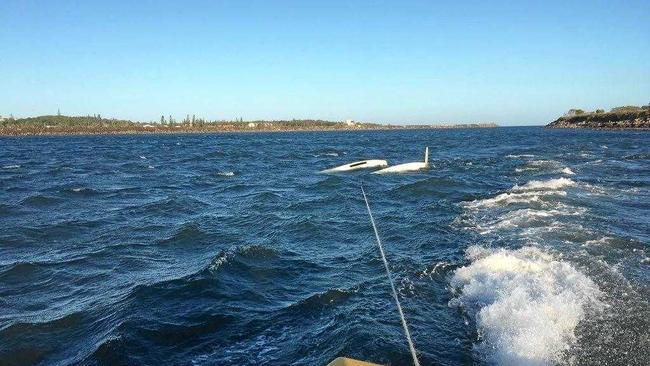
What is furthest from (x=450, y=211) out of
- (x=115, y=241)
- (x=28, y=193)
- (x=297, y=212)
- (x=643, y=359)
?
(x=28, y=193)

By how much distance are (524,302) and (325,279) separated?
4637mm

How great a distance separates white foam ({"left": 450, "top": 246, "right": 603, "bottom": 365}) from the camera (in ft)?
22.3

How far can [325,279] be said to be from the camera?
10.8 meters

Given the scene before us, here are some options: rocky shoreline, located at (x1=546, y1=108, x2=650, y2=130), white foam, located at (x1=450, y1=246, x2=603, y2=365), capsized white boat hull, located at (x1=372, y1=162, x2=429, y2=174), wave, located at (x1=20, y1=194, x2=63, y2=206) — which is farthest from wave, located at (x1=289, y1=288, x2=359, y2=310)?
rocky shoreline, located at (x1=546, y1=108, x2=650, y2=130)

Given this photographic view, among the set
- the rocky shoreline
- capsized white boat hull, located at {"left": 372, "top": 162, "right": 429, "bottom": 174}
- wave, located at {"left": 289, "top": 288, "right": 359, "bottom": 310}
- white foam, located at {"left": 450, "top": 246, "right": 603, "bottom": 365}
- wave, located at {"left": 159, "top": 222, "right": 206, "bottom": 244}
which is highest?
the rocky shoreline

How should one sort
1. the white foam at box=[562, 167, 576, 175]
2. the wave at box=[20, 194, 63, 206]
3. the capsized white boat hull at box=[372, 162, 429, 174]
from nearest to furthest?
1. the wave at box=[20, 194, 63, 206]
2. the white foam at box=[562, 167, 576, 175]
3. the capsized white boat hull at box=[372, 162, 429, 174]

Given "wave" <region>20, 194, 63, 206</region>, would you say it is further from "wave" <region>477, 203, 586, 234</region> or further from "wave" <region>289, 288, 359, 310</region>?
"wave" <region>477, 203, 586, 234</region>

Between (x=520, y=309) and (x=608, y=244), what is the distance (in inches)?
252

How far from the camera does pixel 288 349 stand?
7.34 metres

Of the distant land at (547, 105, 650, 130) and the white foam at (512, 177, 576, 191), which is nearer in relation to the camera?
the white foam at (512, 177, 576, 191)

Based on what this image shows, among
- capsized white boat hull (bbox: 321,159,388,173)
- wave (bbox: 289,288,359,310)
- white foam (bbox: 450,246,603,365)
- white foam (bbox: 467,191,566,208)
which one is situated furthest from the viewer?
capsized white boat hull (bbox: 321,159,388,173)

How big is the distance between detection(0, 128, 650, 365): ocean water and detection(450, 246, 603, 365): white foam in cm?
4

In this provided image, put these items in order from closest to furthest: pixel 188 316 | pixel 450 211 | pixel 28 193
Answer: pixel 188 316, pixel 450 211, pixel 28 193

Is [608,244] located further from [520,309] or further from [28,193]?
[28,193]
